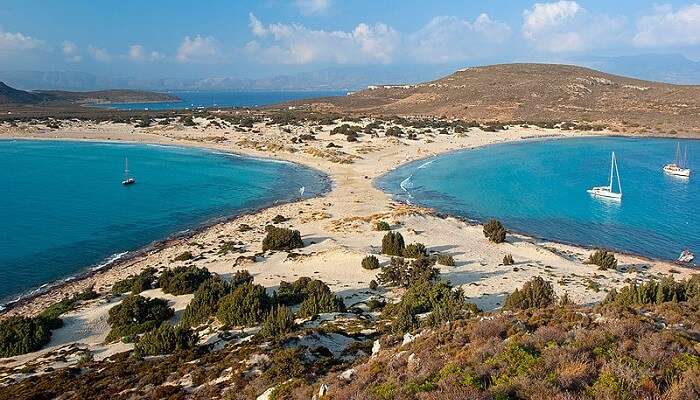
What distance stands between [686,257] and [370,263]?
20.4 m

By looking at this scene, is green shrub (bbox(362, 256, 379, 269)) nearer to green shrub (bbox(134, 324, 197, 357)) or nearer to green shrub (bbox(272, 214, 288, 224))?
green shrub (bbox(134, 324, 197, 357))

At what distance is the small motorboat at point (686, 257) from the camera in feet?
98.8

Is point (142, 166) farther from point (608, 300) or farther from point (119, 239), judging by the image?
point (608, 300)

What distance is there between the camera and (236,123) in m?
98.6

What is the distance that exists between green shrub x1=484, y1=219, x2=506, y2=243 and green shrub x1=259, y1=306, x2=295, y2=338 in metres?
18.8

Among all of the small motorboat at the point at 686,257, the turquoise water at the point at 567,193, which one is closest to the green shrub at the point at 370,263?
the turquoise water at the point at 567,193

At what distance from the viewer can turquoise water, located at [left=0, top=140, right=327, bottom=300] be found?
3125 centimetres

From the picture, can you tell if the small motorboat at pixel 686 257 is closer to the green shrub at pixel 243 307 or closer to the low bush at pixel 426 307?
A: the low bush at pixel 426 307

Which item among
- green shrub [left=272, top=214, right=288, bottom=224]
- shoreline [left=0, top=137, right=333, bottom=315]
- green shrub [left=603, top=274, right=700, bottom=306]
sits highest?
green shrub [left=603, top=274, right=700, bottom=306]

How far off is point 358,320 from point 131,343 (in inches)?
337

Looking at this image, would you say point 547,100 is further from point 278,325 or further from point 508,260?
point 278,325

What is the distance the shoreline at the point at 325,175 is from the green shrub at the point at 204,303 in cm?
340

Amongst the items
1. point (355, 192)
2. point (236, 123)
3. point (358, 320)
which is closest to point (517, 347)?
point (358, 320)

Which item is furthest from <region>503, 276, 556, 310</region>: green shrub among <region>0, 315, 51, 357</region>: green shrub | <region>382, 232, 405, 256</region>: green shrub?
<region>0, 315, 51, 357</region>: green shrub
